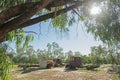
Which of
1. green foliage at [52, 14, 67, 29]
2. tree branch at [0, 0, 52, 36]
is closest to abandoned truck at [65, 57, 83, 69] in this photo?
green foliage at [52, 14, 67, 29]

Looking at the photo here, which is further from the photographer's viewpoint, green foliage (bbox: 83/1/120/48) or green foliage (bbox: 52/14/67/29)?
green foliage (bbox: 52/14/67/29)

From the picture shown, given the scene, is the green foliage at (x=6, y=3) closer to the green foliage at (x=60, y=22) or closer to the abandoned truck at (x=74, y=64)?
the green foliage at (x=60, y=22)

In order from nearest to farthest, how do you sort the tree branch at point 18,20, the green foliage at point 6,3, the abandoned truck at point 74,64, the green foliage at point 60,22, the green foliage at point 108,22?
the tree branch at point 18,20 → the green foliage at point 6,3 → the green foliage at point 108,22 → the green foliage at point 60,22 → the abandoned truck at point 74,64

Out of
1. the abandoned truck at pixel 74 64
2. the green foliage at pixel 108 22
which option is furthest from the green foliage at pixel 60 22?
the abandoned truck at pixel 74 64

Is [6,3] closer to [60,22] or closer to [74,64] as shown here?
[60,22]

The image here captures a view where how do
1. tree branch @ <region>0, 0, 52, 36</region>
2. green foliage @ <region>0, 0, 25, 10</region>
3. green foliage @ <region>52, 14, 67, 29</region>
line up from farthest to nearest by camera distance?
green foliage @ <region>52, 14, 67, 29</region>
green foliage @ <region>0, 0, 25, 10</region>
tree branch @ <region>0, 0, 52, 36</region>

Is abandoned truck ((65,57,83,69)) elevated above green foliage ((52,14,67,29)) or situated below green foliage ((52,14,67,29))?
below

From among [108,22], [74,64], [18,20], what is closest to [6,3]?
[18,20]

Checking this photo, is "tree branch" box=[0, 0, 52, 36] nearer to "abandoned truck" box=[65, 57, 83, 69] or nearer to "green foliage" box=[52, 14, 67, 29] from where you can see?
"green foliage" box=[52, 14, 67, 29]

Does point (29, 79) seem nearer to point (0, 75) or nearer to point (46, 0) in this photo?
point (0, 75)

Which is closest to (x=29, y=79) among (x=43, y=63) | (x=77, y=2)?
(x=43, y=63)

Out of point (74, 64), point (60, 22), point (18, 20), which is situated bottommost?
point (74, 64)

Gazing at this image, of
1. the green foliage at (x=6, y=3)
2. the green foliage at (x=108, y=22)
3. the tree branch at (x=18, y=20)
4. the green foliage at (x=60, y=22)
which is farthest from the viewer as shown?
the green foliage at (x=60, y=22)

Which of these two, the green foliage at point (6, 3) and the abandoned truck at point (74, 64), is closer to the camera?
the green foliage at point (6, 3)
